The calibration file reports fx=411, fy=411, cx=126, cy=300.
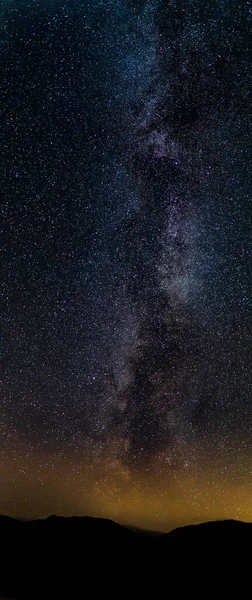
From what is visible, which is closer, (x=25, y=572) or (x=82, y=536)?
(x=25, y=572)

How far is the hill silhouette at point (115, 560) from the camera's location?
39938mm

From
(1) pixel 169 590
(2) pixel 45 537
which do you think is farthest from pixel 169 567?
(2) pixel 45 537

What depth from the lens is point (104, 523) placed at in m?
81.4

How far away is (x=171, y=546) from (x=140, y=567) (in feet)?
25.9

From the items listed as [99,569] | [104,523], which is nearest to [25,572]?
[99,569]

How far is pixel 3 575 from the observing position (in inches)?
1759

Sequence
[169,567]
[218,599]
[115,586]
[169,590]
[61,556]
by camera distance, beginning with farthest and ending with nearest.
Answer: [61,556] → [169,567] → [115,586] → [169,590] → [218,599]

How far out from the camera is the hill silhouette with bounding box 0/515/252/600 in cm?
3994

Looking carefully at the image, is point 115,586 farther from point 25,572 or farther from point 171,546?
point 171,546

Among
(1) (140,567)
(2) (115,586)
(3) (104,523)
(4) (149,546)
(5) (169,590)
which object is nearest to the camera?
(5) (169,590)

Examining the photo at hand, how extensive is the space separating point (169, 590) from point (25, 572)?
57.9 ft

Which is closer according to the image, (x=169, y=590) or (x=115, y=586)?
(x=169, y=590)

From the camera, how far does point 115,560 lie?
56.7 metres

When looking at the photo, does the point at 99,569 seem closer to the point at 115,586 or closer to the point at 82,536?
the point at 115,586
